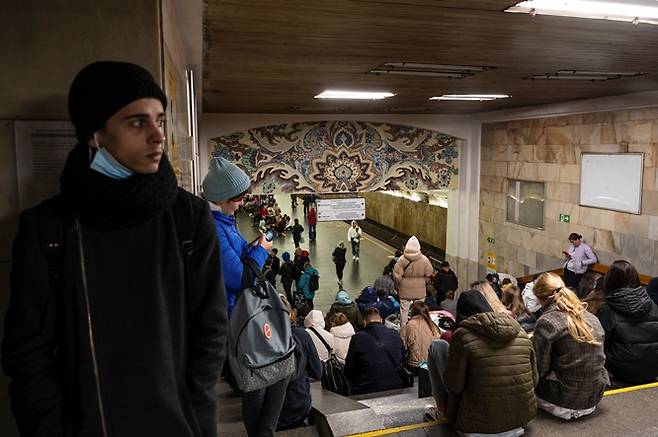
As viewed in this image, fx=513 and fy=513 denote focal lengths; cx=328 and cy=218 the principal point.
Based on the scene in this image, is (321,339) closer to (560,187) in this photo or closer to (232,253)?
(232,253)

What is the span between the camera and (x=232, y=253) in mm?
2322

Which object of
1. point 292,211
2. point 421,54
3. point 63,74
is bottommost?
point 292,211

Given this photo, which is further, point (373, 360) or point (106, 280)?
point (373, 360)

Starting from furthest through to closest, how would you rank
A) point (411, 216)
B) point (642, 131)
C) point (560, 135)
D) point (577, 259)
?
point (411, 216)
point (560, 135)
point (577, 259)
point (642, 131)

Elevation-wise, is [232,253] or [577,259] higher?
[232,253]

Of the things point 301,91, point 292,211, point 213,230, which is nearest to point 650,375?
point 213,230

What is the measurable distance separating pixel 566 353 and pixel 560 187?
7.56m

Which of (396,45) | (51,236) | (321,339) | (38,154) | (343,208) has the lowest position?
(321,339)

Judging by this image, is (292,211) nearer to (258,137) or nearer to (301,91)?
(258,137)

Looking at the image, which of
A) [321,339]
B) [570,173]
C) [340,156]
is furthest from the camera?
[340,156]

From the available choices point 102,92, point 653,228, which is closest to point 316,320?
point 102,92

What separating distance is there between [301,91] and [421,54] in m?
2.83

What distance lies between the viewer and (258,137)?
36.1 ft

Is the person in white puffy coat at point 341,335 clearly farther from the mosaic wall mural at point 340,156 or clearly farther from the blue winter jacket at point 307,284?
the mosaic wall mural at point 340,156
